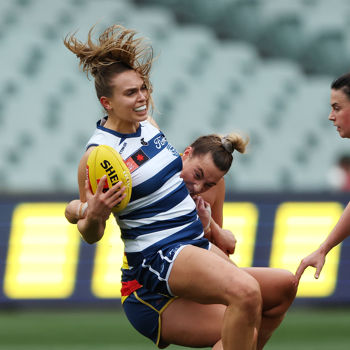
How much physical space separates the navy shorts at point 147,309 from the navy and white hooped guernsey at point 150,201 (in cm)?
13

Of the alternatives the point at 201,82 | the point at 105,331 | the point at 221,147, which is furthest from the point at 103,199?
the point at 201,82

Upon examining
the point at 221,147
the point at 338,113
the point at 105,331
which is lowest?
the point at 105,331

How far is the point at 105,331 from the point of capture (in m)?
7.89

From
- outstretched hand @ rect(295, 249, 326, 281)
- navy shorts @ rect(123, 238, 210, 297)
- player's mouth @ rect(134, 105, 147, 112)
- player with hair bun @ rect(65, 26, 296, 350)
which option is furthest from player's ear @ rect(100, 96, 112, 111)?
outstretched hand @ rect(295, 249, 326, 281)

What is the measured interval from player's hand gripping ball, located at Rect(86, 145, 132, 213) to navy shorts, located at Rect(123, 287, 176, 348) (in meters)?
0.58

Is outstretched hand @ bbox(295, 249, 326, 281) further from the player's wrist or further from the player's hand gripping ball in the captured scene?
the player's wrist

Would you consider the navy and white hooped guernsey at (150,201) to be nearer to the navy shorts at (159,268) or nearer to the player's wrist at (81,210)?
the navy shorts at (159,268)

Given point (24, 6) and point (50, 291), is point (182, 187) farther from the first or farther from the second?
point (24, 6)

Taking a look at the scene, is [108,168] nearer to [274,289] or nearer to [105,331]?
[274,289]

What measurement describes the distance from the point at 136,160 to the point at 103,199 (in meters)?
0.32

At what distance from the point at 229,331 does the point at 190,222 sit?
0.60 metres

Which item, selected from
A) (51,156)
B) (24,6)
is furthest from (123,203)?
(24,6)

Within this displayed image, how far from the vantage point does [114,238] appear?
8.49 meters

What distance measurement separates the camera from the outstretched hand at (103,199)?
4.02 m
